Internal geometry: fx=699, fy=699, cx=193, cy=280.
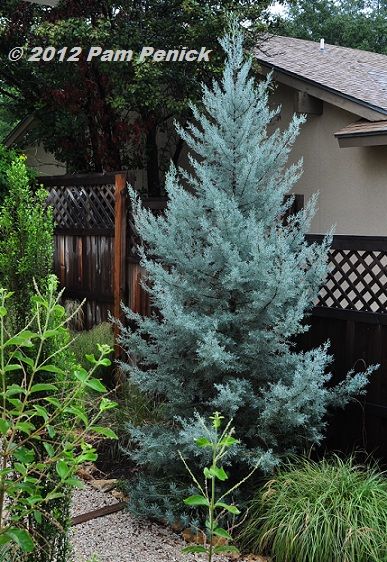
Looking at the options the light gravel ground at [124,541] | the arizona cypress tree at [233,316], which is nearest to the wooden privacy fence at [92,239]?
the arizona cypress tree at [233,316]

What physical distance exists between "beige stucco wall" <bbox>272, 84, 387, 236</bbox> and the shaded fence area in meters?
1.28

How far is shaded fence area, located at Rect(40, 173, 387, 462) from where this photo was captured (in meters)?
4.77

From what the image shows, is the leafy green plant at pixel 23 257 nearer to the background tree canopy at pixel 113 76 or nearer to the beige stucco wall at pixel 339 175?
the background tree canopy at pixel 113 76

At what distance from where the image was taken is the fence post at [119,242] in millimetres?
7152

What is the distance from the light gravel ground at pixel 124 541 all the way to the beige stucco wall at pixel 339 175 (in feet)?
18.1

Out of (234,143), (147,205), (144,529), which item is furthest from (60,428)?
(147,205)

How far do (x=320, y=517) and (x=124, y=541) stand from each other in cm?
120

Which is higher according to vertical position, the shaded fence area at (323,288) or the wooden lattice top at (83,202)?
the wooden lattice top at (83,202)

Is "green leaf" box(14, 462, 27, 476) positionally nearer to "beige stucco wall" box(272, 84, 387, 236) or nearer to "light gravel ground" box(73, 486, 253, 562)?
"light gravel ground" box(73, 486, 253, 562)

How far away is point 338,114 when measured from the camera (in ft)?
30.8

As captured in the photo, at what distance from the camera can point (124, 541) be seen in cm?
414

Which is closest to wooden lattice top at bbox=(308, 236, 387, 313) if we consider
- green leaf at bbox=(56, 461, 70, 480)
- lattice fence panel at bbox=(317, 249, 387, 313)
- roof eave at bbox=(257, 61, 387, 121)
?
lattice fence panel at bbox=(317, 249, 387, 313)

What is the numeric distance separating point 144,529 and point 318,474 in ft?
3.75

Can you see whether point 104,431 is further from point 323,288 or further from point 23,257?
point 323,288
